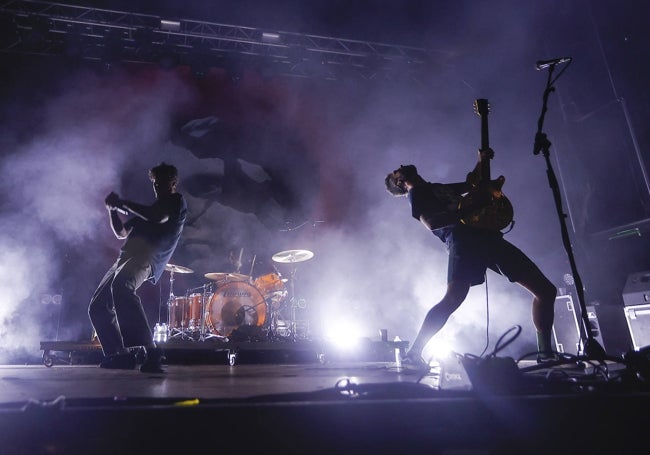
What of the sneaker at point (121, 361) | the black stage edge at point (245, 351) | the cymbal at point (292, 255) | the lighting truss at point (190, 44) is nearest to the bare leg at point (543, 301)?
the black stage edge at point (245, 351)

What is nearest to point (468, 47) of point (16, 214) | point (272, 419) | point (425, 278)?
point (425, 278)

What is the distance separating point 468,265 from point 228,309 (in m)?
4.62

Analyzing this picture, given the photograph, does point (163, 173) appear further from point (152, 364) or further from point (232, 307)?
point (232, 307)

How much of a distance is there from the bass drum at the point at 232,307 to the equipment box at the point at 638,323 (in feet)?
16.6

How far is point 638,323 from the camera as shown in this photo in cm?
453

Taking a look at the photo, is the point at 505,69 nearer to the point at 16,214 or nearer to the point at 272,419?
the point at 272,419

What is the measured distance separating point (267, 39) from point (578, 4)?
17.0 feet

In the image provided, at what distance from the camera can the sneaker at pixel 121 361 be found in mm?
3359

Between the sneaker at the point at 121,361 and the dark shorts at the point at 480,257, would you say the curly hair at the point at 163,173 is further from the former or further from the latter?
the dark shorts at the point at 480,257

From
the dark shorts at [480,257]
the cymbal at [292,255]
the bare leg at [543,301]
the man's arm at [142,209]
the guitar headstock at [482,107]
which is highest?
the guitar headstock at [482,107]

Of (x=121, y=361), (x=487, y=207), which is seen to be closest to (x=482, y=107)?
(x=487, y=207)

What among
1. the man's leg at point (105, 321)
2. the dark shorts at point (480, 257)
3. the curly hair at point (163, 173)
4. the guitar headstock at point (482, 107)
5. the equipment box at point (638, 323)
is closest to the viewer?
the dark shorts at point (480, 257)

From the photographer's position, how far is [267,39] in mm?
7617

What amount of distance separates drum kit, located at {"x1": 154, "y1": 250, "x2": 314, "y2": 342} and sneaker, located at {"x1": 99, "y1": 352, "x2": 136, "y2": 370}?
9.07 ft
